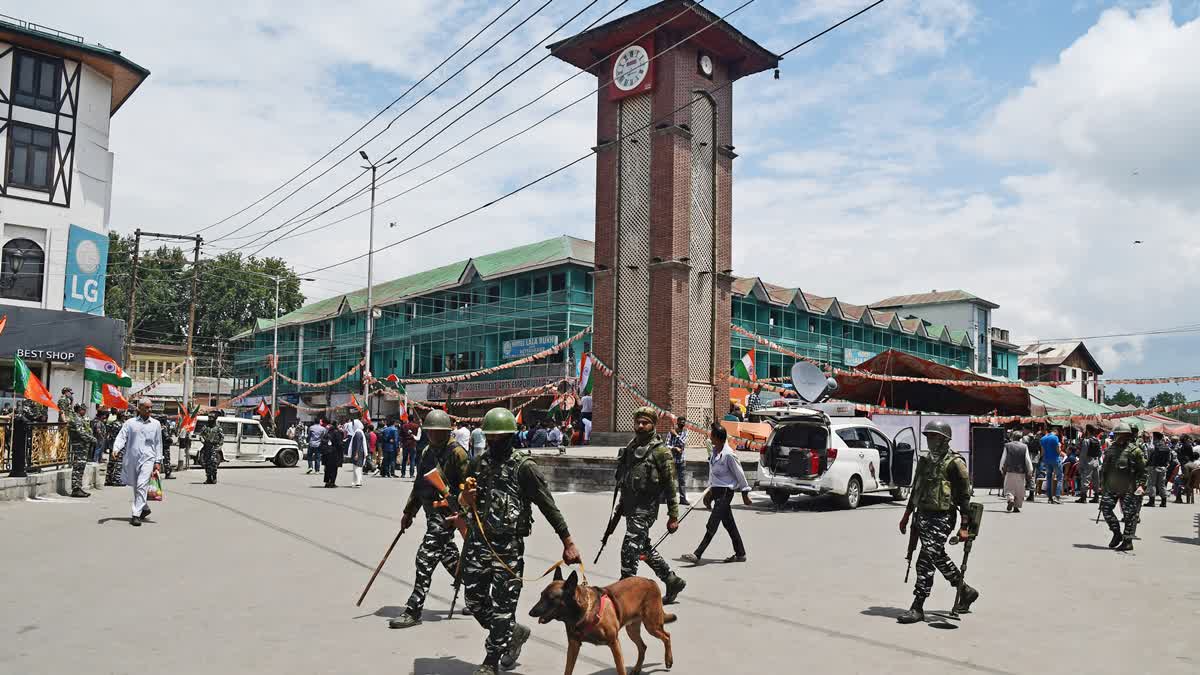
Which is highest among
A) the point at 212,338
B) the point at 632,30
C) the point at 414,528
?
the point at 632,30

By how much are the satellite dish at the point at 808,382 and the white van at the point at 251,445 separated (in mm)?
17465

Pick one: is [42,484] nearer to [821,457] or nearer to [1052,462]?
[821,457]

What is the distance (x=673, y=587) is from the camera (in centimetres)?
752

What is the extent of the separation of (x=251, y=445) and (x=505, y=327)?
15687 millimetres

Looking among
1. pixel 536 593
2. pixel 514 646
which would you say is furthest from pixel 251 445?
pixel 514 646

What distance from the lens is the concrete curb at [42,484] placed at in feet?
49.0

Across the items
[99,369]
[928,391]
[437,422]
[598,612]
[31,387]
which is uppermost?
[928,391]

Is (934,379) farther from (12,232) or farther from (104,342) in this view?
(12,232)

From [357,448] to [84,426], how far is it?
5754mm

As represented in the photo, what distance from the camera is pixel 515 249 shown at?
45.3 metres

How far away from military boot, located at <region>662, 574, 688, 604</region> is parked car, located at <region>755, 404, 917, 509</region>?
29.4 feet

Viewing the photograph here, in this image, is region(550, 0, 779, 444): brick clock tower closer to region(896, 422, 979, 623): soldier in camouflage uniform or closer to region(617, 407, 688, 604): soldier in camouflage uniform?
region(617, 407, 688, 604): soldier in camouflage uniform

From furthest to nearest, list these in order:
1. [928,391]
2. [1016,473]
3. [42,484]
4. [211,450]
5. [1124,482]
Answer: [928,391] → [211,450] → [1016,473] → [42,484] → [1124,482]

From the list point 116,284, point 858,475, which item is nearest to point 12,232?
point 858,475
